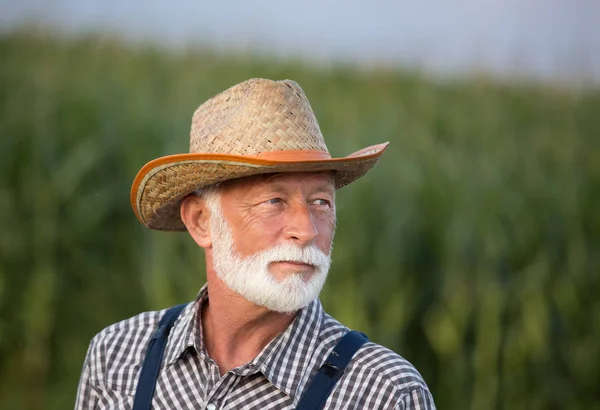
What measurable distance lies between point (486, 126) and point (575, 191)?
771 mm

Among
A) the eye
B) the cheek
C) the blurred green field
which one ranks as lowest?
the blurred green field

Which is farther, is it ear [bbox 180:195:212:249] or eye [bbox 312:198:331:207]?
ear [bbox 180:195:212:249]

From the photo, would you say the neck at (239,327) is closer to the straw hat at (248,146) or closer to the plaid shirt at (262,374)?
the plaid shirt at (262,374)

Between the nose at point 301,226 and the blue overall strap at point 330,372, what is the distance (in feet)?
0.73

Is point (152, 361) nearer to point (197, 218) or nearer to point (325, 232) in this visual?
point (197, 218)

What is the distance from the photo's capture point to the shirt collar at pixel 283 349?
1.70 m

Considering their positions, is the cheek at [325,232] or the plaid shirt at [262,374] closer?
the plaid shirt at [262,374]

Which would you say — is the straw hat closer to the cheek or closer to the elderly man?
the elderly man

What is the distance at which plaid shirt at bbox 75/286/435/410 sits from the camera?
5.43 feet

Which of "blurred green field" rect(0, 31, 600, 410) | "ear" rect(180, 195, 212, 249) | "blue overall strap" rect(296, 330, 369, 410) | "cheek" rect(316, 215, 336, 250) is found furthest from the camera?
"blurred green field" rect(0, 31, 600, 410)

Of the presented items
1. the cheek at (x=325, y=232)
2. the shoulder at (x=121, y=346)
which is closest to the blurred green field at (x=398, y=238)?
the shoulder at (x=121, y=346)

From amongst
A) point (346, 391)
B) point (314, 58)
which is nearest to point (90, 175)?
point (314, 58)

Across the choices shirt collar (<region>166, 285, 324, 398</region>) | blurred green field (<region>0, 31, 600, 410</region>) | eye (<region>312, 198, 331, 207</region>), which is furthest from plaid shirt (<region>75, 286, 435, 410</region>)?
blurred green field (<region>0, 31, 600, 410</region>)

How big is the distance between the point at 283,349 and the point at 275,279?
154mm
